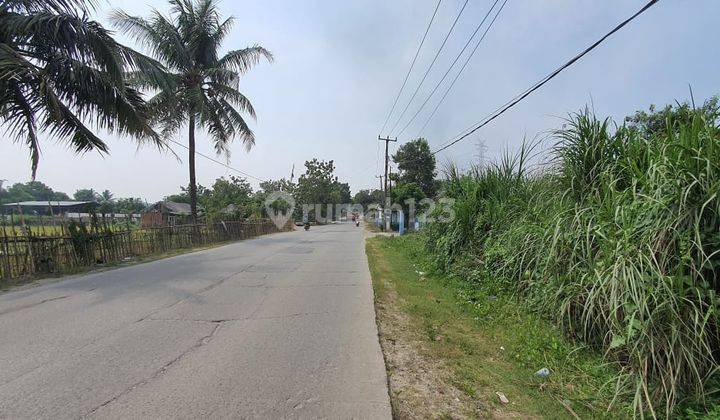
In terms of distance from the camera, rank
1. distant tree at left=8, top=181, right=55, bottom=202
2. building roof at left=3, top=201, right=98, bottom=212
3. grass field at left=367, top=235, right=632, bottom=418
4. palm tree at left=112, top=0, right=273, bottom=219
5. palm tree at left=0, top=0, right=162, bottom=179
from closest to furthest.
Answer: grass field at left=367, top=235, right=632, bottom=418 → palm tree at left=0, top=0, right=162, bottom=179 → building roof at left=3, top=201, right=98, bottom=212 → palm tree at left=112, top=0, right=273, bottom=219 → distant tree at left=8, top=181, right=55, bottom=202

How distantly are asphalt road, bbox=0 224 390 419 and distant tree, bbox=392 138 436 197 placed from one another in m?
39.9

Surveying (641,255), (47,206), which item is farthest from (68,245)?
(641,255)

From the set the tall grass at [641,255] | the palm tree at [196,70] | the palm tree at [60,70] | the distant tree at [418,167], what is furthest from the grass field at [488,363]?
the distant tree at [418,167]

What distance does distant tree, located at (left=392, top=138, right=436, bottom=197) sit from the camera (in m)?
47.1

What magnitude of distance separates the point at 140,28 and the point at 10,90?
11382mm

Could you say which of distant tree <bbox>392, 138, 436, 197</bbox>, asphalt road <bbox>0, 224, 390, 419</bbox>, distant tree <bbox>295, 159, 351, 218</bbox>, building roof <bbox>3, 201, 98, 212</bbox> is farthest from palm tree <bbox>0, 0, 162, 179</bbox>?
distant tree <bbox>295, 159, 351, 218</bbox>

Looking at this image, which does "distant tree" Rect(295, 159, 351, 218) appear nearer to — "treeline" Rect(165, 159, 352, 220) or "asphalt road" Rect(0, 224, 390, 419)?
"treeline" Rect(165, 159, 352, 220)

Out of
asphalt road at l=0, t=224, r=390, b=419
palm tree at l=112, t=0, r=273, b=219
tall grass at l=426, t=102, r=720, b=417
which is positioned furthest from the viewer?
palm tree at l=112, t=0, r=273, b=219

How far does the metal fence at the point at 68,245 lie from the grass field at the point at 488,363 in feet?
29.5

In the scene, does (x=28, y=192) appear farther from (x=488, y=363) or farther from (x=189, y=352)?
(x=488, y=363)

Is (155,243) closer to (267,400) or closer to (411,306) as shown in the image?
(411,306)

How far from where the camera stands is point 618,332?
11.9 feet

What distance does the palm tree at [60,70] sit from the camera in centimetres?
889

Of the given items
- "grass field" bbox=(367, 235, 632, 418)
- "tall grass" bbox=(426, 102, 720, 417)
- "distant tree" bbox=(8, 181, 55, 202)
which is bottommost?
"grass field" bbox=(367, 235, 632, 418)
